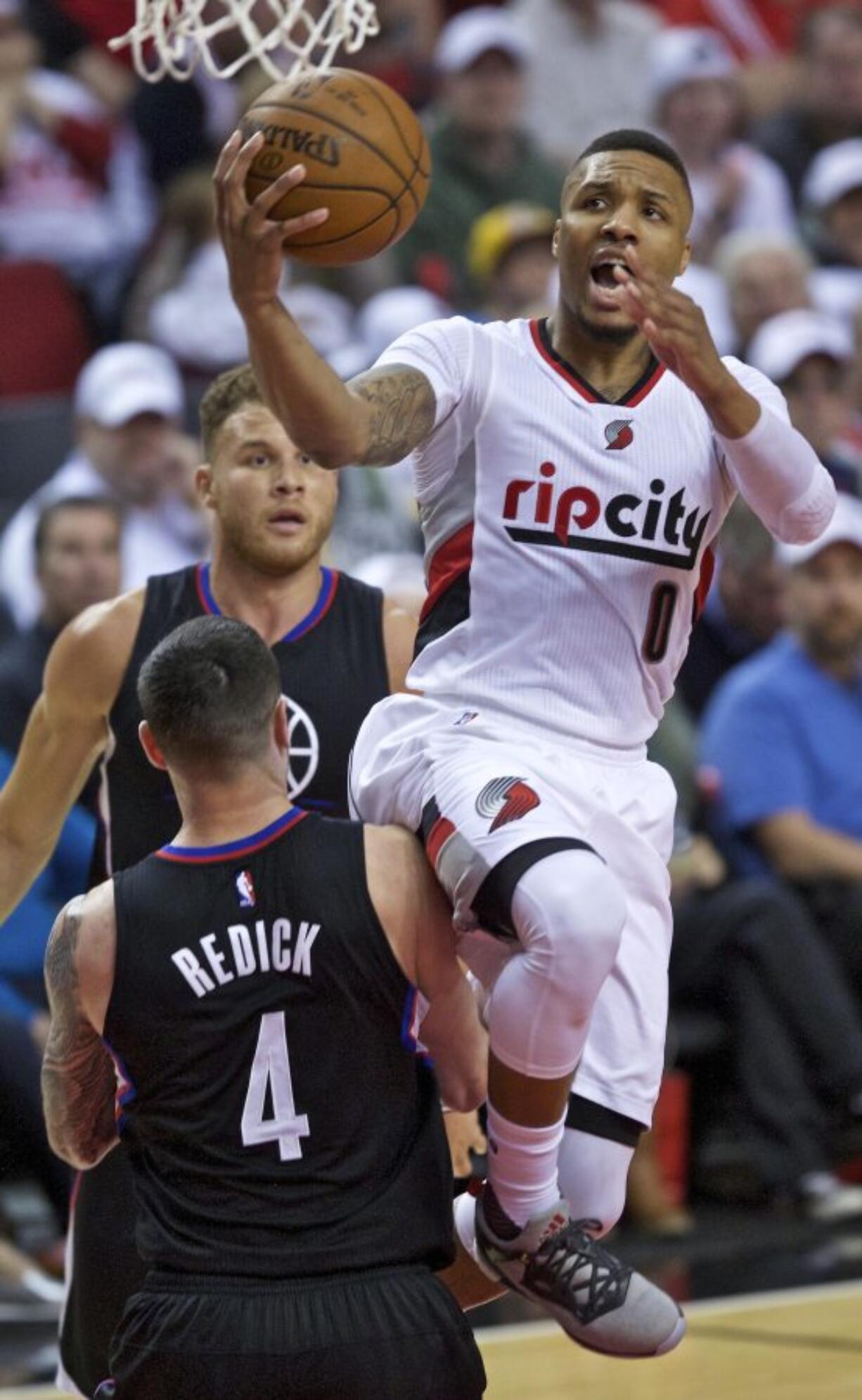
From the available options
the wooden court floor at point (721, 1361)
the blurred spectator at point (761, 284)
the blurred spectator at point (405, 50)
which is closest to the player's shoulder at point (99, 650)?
the wooden court floor at point (721, 1361)

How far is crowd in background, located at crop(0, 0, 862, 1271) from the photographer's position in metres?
8.16

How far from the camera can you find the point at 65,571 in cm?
793

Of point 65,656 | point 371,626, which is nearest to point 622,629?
point 371,626

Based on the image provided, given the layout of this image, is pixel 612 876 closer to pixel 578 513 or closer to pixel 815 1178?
pixel 578 513

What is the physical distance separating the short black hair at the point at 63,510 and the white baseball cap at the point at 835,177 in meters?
5.17

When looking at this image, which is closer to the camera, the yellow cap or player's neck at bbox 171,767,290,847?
player's neck at bbox 171,767,290,847

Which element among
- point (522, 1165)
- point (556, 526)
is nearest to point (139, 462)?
point (556, 526)

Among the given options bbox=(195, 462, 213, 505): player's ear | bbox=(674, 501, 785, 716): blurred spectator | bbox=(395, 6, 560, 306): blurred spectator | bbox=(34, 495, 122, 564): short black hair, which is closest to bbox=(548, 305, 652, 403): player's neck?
bbox=(195, 462, 213, 505): player's ear

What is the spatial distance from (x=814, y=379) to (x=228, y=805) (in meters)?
6.68

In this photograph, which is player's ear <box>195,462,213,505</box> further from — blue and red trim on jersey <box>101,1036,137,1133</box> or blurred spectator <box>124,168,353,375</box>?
blurred spectator <box>124,168,353,375</box>

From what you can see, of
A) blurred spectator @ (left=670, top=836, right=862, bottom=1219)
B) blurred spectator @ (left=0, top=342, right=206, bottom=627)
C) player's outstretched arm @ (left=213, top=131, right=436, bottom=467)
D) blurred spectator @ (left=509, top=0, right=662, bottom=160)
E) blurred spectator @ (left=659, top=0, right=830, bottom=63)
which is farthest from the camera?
blurred spectator @ (left=659, top=0, right=830, bottom=63)

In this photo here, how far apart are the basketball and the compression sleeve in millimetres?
677

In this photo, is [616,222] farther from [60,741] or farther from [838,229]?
[838,229]

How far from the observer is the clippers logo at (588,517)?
4.36m
